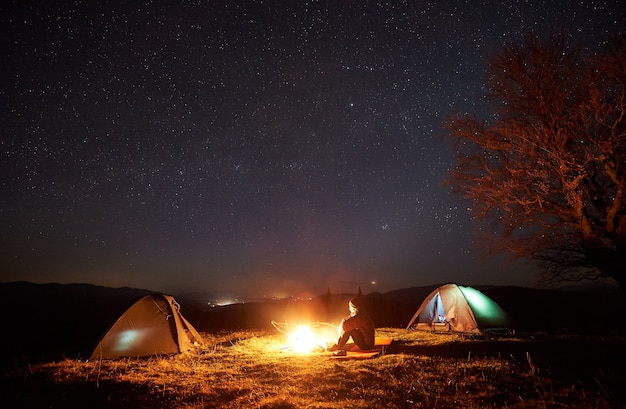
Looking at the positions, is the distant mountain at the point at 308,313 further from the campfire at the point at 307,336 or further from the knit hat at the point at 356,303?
the knit hat at the point at 356,303

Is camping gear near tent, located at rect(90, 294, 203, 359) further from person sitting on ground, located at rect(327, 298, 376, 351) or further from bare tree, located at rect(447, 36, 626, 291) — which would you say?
bare tree, located at rect(447, 36, 626, 291)

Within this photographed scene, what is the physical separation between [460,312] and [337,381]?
33.6 ft

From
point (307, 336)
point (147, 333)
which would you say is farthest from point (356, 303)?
point (147, 333)

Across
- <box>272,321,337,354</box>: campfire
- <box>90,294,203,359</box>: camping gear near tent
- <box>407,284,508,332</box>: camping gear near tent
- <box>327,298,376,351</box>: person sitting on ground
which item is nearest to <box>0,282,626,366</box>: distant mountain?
<box>407,284,508,332</box>: camping gear near tent

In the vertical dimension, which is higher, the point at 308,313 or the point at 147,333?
the point at 147,333

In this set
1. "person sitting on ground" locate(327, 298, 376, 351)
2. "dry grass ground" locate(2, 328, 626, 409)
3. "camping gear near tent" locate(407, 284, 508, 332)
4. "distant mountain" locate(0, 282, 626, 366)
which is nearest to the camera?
"dry grass ground" locate(2, 328, 626, 409)

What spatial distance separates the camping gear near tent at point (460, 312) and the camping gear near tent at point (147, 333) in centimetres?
1005

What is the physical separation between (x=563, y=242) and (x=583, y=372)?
721 centimetres

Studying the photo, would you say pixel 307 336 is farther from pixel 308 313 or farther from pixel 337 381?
pixel 308 313

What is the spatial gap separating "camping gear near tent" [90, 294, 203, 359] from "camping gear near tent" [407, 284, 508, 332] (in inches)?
396

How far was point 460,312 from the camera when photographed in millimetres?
14875

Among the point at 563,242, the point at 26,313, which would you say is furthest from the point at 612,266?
the point at 26,313

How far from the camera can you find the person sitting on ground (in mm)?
9594

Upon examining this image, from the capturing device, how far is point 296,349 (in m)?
10.3
